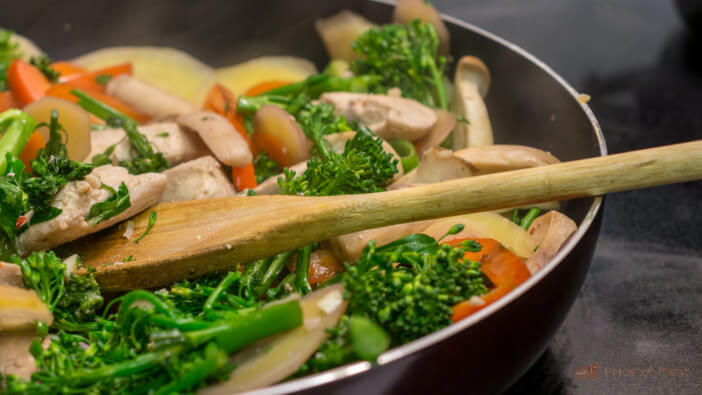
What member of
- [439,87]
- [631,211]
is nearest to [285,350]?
[439,87]

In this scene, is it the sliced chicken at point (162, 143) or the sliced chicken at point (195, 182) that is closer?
the sliced chicken at point (195, 182)

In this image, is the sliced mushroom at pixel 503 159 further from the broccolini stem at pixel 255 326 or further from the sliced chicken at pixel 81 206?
the sliced chicken at pixel 81 206

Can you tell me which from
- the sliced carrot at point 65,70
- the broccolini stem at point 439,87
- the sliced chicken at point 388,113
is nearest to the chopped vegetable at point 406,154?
the sliced chicken at point 388,113

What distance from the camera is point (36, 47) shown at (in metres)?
3.15

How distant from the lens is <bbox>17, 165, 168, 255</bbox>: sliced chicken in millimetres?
1573

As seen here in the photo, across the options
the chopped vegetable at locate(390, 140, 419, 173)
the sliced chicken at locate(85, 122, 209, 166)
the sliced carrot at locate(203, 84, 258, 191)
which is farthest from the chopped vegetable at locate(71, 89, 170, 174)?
the chopped vegetable at locate(390, 140, 419, 173)

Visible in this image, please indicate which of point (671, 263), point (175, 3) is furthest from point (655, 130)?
point (175, 3)

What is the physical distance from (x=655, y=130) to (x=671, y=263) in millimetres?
1037

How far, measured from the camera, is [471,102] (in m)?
2.36

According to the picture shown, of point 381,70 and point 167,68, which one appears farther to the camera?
point 167,68

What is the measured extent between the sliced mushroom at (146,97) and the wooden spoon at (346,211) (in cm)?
112

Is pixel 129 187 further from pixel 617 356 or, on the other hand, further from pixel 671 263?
pixel 671 263

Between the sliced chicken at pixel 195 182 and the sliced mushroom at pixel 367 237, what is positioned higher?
the sliced chicken at pixel 195 182

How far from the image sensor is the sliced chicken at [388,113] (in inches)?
87.4
